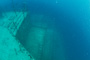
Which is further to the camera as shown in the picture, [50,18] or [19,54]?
[50,18]

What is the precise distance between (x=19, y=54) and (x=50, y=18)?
14.7 m

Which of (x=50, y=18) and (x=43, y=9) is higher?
(x=43, y=9)

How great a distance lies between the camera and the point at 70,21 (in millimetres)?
22594

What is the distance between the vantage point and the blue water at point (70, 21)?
16234 mm

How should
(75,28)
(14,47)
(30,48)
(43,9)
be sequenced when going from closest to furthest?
(14,47) → (30,48) → (75,28) → (43,9)

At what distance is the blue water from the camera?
16234 mm

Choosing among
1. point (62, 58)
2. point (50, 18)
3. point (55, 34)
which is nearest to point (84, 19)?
point (50, 18)

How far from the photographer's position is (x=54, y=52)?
1463 cm

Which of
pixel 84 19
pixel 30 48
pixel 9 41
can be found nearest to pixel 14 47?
pixel 9 41

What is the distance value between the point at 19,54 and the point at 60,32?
11412mm

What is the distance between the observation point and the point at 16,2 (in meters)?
26.0

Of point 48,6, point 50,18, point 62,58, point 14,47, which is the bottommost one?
point 14,47

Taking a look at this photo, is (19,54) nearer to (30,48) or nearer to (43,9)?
(30,48)

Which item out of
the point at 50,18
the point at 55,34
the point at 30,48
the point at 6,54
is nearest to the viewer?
the point at 6,54
